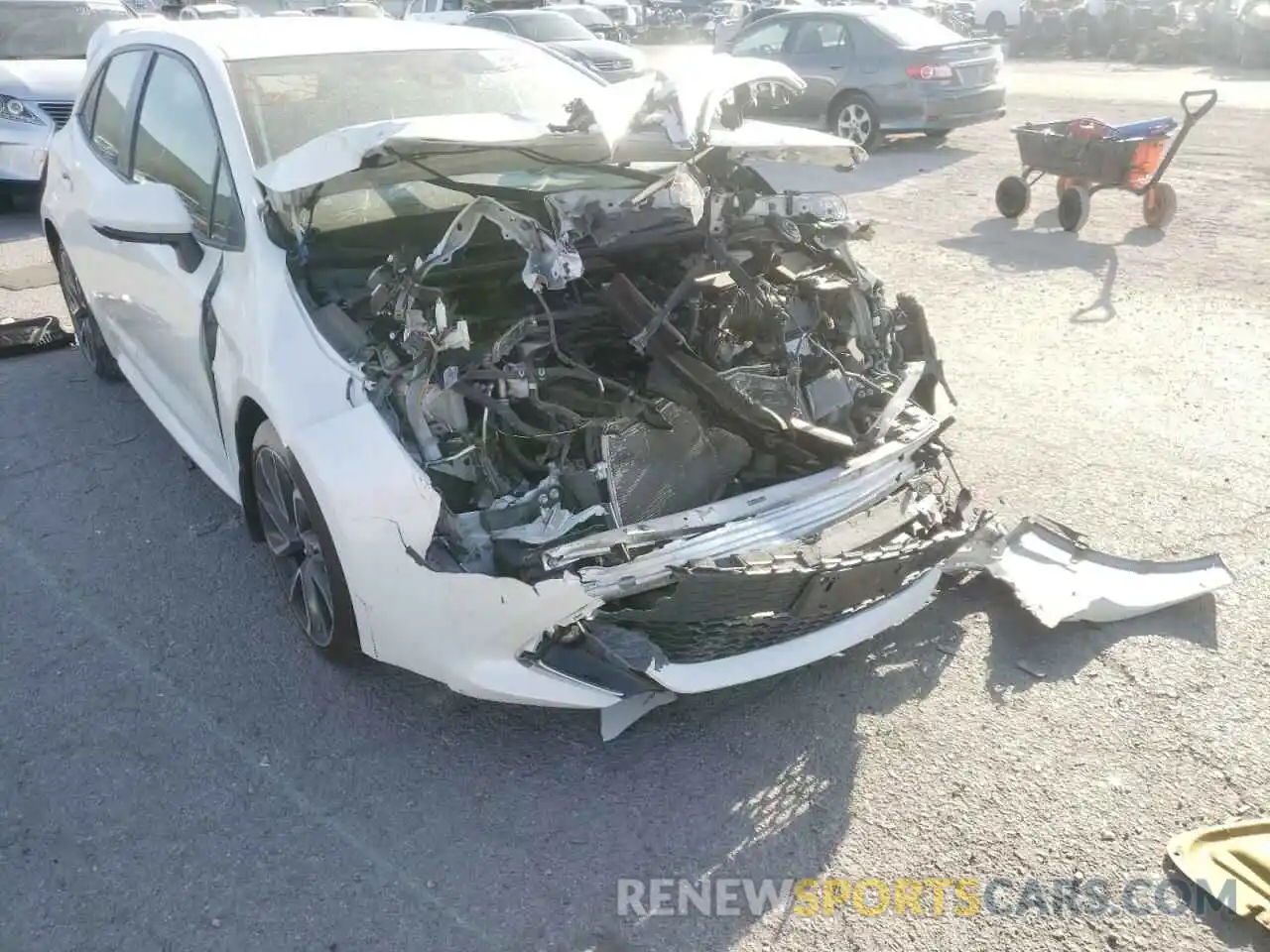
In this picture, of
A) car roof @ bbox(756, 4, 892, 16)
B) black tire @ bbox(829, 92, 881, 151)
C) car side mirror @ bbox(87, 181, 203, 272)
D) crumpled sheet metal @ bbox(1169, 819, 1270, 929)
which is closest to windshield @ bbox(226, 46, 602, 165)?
car side mirror @ bbox(87, 181, 203, 272)

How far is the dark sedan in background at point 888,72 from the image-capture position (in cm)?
1205

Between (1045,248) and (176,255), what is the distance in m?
6.97

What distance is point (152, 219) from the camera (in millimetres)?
3436

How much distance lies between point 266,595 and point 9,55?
28.8ft

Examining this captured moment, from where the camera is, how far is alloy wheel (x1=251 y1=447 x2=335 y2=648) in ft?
10.6

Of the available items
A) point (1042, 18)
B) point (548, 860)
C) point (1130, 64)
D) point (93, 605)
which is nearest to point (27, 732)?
point (93, 605)

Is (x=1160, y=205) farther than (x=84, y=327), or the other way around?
(x=1160, y=205)

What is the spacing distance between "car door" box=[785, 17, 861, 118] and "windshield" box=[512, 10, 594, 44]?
4.26 m

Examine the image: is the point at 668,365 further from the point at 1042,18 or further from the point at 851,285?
the point at 1042,18

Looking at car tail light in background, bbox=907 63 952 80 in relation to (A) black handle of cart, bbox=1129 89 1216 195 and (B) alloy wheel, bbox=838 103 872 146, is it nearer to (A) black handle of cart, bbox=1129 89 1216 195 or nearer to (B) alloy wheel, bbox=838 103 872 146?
(B) alloy wheel, bbox=838 103 872 146

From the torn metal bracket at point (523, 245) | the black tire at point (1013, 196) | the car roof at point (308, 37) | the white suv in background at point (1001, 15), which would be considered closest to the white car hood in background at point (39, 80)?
the car roof at point (308, 37)

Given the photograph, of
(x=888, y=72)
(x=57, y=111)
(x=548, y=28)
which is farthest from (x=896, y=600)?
(x=548, y=28)

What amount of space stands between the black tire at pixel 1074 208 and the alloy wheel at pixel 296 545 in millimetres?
7491

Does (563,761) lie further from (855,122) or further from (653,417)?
(855,122)
